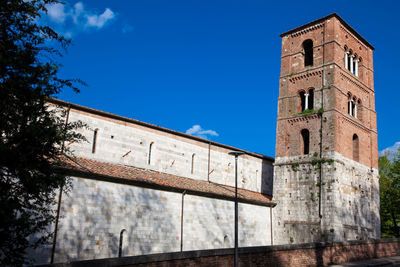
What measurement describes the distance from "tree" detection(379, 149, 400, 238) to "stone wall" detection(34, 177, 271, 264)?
21.7 metres

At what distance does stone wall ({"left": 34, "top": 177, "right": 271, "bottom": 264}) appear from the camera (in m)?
15.8

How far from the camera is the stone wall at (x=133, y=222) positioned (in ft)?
51.9

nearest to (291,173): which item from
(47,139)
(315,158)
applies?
(315,158)

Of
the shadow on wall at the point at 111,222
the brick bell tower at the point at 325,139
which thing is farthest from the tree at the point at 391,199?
the shadow on wall at the point at 111,222

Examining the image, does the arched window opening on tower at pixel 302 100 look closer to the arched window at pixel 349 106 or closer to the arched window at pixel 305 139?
the arched window at pixel 305 139

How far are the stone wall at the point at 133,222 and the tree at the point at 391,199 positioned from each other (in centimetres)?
2169

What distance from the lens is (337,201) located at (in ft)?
77.2

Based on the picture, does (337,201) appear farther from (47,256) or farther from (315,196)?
(47,256)

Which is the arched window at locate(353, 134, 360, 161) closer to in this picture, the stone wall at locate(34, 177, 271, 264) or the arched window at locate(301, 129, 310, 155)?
the arched window at locate(301, 129, 310, 155)

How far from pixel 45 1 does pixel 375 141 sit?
27164 millimetres

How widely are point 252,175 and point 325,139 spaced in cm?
659

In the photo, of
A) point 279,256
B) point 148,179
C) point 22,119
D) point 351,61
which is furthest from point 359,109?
point 22,119

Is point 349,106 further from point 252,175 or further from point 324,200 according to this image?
point 252,175

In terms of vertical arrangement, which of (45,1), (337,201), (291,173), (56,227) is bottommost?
(56,227)
